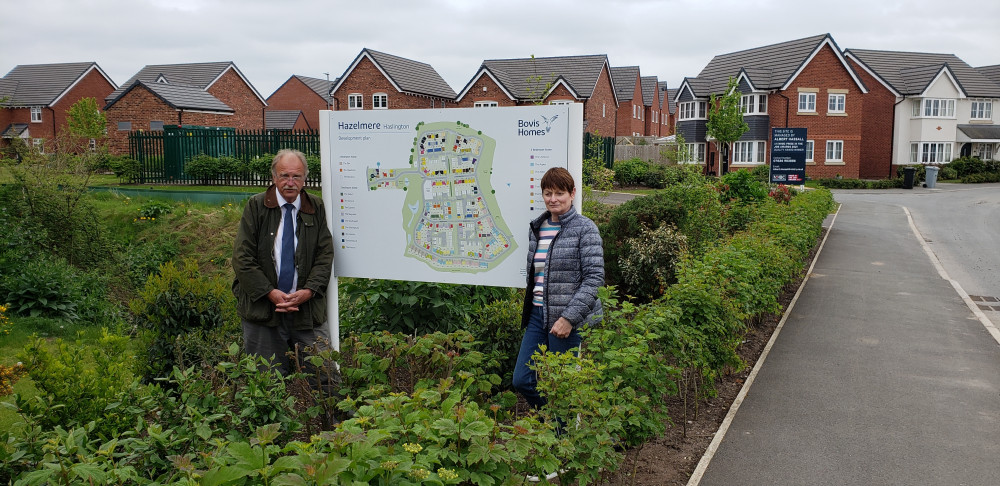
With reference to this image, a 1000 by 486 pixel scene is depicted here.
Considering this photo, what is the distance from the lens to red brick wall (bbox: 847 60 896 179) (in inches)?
2077

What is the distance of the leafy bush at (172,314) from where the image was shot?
20.0ft

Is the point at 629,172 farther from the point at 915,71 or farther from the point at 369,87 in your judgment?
the point at 915,71

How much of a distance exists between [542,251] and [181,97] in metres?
40.2

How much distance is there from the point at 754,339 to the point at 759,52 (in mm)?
47550

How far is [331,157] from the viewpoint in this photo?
5.93m

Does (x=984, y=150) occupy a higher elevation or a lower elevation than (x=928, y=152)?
higher

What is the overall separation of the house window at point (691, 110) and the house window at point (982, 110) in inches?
859

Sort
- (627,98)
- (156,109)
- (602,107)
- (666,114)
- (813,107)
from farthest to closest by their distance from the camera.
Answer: (666,114)
(627,98)
(602,107)
(813,107)
(156,109)

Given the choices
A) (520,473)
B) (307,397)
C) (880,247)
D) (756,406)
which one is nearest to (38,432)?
(307,397)

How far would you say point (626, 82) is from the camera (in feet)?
219

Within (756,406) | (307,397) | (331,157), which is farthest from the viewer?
(756,406)

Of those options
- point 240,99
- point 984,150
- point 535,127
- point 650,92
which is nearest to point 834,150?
point 984,150

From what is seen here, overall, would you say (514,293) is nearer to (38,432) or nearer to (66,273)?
(38,432)

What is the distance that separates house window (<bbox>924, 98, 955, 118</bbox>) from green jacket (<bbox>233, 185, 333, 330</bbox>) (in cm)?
5694
